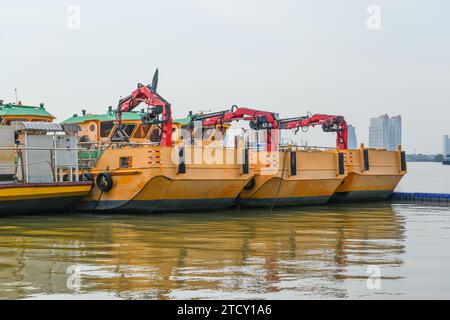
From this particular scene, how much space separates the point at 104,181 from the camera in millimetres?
20281

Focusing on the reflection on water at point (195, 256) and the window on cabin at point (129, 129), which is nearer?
the reflection on water at point (195, 256)

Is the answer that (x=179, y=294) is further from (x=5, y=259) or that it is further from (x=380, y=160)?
(x=380, y=160)

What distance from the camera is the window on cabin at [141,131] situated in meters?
24.8

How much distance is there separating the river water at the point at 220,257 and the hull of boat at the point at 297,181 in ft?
15.5

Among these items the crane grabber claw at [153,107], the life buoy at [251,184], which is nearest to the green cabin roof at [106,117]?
the crane grabber claw at [153,107]

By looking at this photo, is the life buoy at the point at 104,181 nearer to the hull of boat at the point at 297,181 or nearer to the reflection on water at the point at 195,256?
the reflection on water at the point at 195,256

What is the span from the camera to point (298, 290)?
856 centimetres

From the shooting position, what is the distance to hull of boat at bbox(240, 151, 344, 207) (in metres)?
24.3

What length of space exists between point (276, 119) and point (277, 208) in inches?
138

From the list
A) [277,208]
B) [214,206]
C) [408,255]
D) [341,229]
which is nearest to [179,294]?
[408,255]

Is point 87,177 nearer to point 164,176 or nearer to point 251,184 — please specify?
point 164,176

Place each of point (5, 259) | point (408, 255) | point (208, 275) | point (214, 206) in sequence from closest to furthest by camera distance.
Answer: point (208, 275), point (5, 259), point (408, 255), point (214, 206)

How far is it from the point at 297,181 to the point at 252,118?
9.68 feet

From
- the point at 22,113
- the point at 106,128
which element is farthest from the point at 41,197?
the point at 106,128
